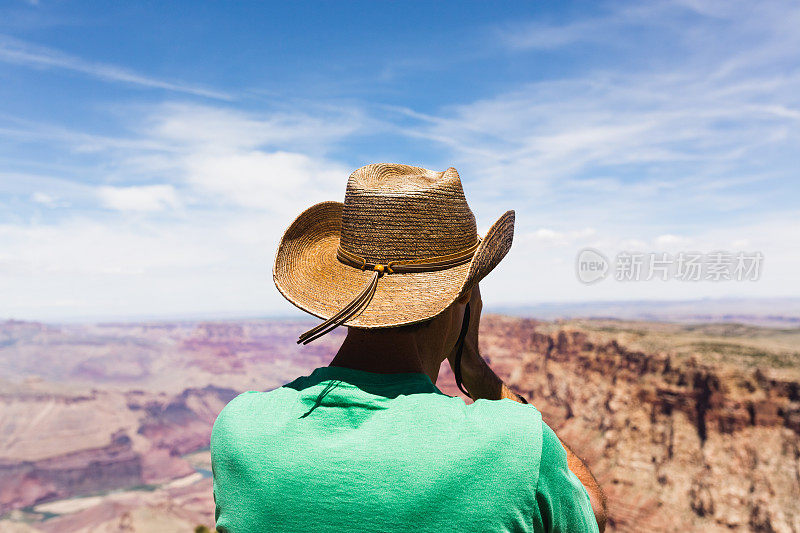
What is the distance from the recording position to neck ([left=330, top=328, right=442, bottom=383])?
1.42 m

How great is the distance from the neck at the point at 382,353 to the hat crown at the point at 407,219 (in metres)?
0.25

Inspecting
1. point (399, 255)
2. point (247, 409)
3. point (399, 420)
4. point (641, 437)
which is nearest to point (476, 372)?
point (399, 255)

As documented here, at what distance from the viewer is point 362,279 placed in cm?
160

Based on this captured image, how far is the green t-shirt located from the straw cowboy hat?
283mm

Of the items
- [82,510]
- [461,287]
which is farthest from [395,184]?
[82,510]

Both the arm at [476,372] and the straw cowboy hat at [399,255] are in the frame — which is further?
the arm at [476,372]

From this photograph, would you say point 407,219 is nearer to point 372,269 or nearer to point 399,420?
point 372,269

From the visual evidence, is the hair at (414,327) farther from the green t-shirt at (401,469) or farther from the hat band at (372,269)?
the green t-shirt at (401,469)

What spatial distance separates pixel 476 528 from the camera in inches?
41.9

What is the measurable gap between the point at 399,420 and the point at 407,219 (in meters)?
0.64

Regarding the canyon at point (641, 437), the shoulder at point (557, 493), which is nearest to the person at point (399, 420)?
the shoulder at point (557, 493)

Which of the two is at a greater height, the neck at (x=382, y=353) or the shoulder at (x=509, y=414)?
the neck at (x=382, y=353)

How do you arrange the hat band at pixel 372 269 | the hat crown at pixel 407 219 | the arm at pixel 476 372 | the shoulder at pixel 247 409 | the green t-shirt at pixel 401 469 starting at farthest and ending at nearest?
the arm at pixel 476 372, the hat crown at pixel 407 219, the hat band at pixel 372 269, the shoulder at pixel 247 409, the green t-shirt at pixel 401 469

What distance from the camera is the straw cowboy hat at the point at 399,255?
1435 mm
